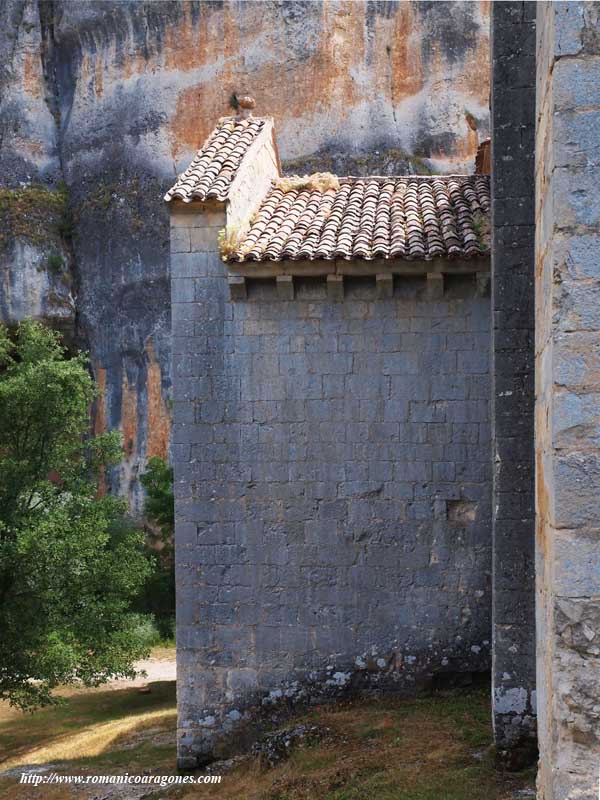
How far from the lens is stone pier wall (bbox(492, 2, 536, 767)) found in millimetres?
7141

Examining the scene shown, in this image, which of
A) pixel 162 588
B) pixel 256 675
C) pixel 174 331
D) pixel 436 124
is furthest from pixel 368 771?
pixel 436 124

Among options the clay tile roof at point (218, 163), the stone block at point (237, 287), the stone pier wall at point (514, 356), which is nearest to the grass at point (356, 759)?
the stone pier wall at point (514, 356)

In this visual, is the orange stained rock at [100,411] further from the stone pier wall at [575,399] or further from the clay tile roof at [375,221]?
the stone pier wall at [575,399]

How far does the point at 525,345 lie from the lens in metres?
7.11

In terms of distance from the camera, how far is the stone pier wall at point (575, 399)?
3.34m

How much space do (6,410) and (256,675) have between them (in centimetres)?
648

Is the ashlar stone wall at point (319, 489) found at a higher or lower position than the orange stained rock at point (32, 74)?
lower

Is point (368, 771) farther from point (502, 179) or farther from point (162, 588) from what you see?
point (162, 588)

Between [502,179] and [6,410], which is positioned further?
[6,410]

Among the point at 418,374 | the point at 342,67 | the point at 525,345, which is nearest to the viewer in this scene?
the point at 525,345

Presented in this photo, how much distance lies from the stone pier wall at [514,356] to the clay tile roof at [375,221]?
2523 mm

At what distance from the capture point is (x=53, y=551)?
1335cm

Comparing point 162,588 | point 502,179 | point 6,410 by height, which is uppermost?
point 502,179

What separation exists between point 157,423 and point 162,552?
3890 mm
